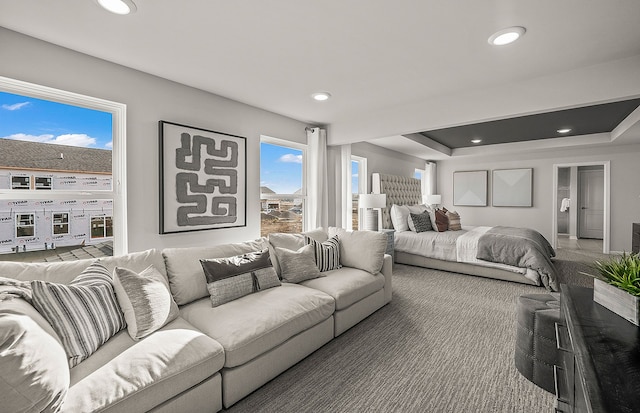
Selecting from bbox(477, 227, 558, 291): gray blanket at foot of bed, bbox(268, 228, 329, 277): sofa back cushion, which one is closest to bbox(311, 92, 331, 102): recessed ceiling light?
bbox(268, 228, 329, 277): sofa back cushion

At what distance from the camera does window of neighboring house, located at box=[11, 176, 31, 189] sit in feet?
7.08

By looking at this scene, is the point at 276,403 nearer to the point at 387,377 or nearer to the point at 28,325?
the point at 387,377

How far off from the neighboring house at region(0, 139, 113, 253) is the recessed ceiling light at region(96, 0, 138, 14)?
1.22 meters

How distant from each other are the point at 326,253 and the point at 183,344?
5.77 feet

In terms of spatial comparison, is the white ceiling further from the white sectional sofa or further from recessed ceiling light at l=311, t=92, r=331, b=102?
the white sectional sofa

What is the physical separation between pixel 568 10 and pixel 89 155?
366 cm

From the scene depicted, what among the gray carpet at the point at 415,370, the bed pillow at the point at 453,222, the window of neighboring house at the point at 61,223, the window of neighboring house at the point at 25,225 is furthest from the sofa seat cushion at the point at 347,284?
the bed pillow at the point at 453,222

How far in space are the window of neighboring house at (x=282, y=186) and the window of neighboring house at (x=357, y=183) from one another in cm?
139

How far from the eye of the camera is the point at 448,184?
8.22m

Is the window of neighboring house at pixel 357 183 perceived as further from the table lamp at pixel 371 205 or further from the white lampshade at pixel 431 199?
the white lampshade at pixel 431 199

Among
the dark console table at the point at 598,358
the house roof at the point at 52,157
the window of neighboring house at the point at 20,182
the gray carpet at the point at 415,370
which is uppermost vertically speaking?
the house roof at the point at 52,157

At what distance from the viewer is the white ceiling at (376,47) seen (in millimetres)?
1832

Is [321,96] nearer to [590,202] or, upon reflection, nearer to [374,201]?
[374,201]

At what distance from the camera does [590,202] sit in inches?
323
